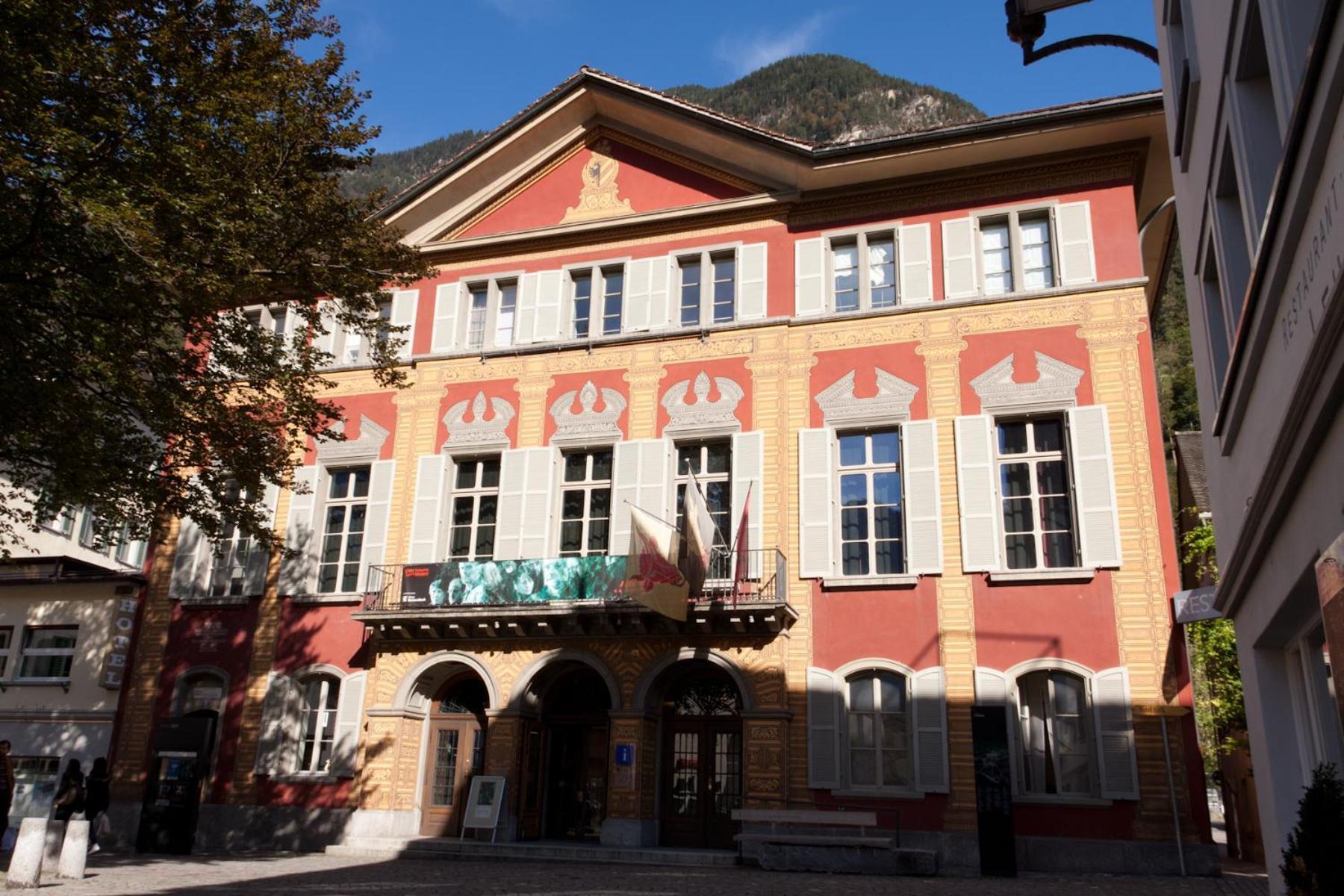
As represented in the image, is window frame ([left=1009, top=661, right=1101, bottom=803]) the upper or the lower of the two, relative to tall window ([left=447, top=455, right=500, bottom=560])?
lower

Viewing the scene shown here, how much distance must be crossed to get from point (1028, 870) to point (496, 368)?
41.1 ft

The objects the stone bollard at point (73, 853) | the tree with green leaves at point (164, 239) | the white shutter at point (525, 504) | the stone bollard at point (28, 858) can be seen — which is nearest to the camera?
the tree with green leaves at point (164, 239)

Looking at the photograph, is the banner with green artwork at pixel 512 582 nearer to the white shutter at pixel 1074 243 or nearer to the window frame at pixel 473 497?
the window frame at pixel 473 497

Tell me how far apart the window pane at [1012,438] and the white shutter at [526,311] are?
8840 millimetres

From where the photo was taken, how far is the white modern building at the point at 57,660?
2091 centimetres

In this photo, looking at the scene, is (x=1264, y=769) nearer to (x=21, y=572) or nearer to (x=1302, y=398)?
(x=1302, y=398)

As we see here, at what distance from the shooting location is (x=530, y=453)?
19953 millimetres

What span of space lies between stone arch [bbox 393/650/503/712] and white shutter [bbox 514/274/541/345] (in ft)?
19.8

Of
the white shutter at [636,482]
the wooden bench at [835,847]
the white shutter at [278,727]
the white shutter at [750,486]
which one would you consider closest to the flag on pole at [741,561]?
the white shutter at [750,486]

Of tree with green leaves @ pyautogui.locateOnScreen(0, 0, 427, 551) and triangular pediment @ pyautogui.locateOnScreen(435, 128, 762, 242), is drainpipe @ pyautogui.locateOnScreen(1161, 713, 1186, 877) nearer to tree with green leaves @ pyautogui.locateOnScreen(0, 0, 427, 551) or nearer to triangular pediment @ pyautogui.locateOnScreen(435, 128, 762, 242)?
triangular pediment @ pyautogui.locateOnScreen(435, 128, 762, 242)

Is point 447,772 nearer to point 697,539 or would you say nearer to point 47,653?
point 697,539

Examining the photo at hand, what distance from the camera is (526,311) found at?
2108cm

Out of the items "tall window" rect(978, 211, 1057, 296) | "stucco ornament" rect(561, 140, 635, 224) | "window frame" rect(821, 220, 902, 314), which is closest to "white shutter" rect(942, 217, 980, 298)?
"tall window" rect(978, 211, 1057, 296)

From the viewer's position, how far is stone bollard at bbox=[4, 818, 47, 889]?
11727 millimetres
